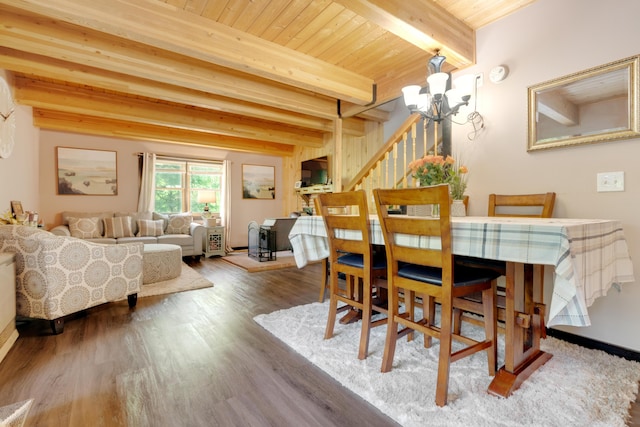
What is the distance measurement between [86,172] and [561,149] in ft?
21.5

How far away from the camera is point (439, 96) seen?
2322 mm

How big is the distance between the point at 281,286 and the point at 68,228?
3.67 m

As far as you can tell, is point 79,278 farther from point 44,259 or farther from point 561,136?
point 561,136

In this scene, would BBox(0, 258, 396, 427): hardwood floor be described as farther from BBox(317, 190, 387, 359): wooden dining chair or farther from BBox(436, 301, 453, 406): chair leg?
BBox(317, 190, 387, 359): wooden dining chair

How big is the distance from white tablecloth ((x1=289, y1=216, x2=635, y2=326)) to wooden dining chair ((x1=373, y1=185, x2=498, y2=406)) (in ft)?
0.23

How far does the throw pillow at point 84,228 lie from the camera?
445 cm

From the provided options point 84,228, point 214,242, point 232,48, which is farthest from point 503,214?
point 84,228

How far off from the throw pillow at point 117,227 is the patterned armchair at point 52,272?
2816 millimetres

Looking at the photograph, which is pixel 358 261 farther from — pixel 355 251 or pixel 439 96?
pixel 439 96

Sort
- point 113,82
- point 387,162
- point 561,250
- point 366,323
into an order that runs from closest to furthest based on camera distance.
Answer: point 561,250 < point 366,323 < point 113,82 < point 387,162

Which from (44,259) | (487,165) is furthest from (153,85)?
(487,165)

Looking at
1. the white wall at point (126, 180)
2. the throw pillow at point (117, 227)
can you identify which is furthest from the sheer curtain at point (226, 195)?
the throw pillow at point (117, 227)

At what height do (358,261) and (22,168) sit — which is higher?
(22,168)

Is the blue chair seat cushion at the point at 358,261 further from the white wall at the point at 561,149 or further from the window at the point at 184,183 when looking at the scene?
the window at the point at 184,183
